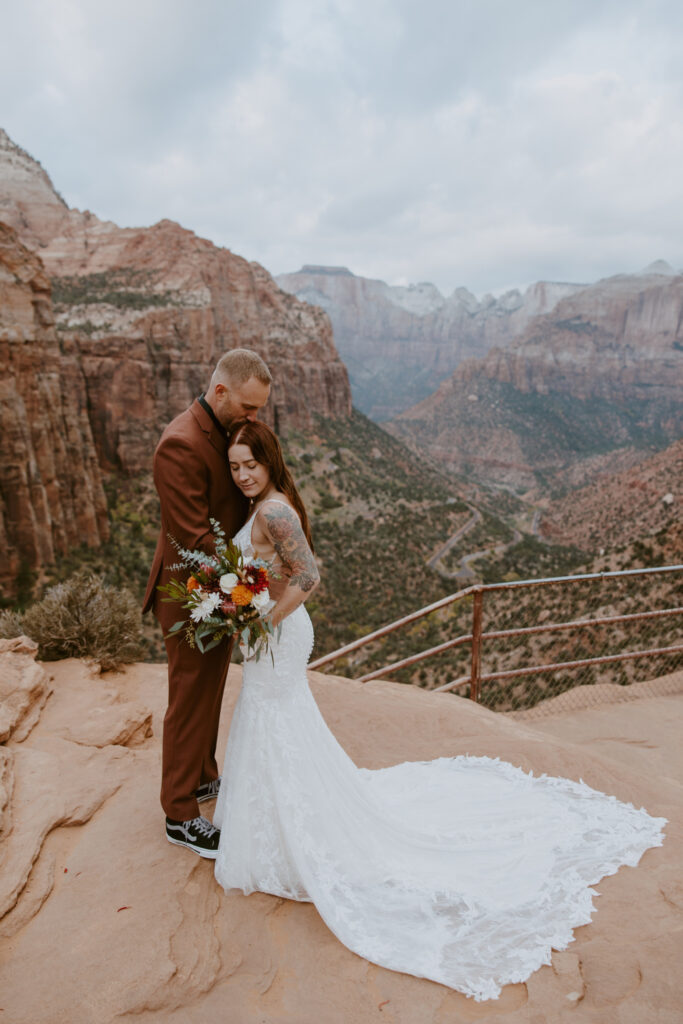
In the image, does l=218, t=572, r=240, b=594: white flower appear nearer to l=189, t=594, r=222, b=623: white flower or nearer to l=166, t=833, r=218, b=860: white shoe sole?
l=189, t=594, r=222, b=623: white flower

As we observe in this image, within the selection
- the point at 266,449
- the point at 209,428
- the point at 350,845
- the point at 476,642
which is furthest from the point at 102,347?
the point at 350,845

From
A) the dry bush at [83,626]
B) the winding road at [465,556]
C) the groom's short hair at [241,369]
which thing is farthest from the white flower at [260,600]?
the winding road at [465,556]

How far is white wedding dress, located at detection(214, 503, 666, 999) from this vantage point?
8.71ft

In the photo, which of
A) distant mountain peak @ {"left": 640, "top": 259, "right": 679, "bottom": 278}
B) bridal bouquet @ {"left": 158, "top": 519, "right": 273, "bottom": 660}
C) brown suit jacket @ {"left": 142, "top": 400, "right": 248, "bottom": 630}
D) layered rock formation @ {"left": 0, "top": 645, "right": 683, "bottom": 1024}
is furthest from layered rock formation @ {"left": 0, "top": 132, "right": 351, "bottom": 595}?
distant mountain peak @ {"left": 640, "top": 259, "right": 679, "bottom": 278}

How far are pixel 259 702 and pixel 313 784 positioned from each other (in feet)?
1.59

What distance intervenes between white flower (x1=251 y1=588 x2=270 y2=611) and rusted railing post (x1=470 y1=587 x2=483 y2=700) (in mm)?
3143

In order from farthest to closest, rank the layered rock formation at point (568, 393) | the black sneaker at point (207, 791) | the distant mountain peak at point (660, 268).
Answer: the distant mountain peak at point (660, 268) < the layered rock formation at point (568, 393) < the black sneaker at point (207, 791)

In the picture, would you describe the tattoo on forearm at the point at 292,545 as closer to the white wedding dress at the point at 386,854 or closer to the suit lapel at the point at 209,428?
the white wedding dress at the point at 386,854

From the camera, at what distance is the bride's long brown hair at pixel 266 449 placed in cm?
286

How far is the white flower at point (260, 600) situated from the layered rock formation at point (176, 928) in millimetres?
1427

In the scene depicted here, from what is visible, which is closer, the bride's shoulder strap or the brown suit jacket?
the bride's shoulder strap

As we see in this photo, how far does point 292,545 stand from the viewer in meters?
2.86

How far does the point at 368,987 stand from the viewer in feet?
8.03

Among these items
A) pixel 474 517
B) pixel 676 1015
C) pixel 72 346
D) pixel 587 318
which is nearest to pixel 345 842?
pixel 676 1015
